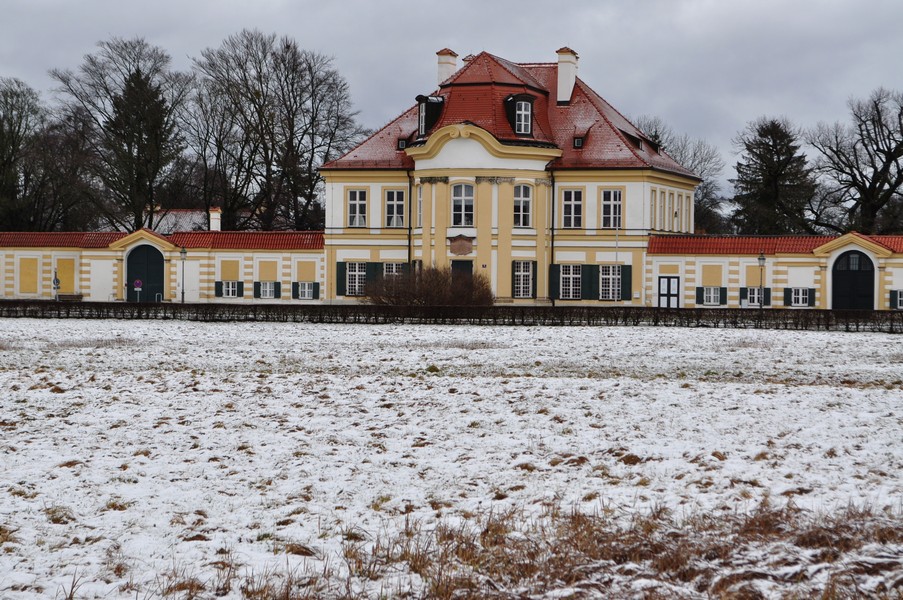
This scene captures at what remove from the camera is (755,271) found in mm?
41219

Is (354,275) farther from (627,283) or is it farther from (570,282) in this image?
(627,283)

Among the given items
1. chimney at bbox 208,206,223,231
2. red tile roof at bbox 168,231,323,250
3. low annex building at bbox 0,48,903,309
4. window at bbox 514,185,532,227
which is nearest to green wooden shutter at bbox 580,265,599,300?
low annex building at bbox 0,48,903,309

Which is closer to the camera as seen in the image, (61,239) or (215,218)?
(61,239)

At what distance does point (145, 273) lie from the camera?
45.4m

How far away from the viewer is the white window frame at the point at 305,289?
1770 inches

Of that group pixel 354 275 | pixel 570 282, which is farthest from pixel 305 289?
pixel 570 282

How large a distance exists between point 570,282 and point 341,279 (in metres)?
9.74

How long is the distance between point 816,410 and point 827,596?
6159 mm

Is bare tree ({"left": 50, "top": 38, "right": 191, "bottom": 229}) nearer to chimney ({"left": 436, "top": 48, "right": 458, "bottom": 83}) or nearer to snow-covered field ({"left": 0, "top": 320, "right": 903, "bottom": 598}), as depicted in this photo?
chimney ({"left": 436, "top": 48, "right": 458, "bottom": 83})

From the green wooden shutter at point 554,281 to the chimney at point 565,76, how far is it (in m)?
7.49

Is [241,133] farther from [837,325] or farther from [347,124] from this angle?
[837,325]

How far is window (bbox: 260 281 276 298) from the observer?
1774 inches

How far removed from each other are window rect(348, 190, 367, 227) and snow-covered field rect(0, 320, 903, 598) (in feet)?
87.9

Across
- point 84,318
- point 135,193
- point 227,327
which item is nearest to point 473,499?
point 227,327
